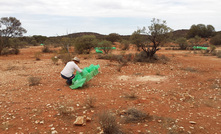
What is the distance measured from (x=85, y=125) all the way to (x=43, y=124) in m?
0.82

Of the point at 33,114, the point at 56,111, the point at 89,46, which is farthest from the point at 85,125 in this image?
the point at 89,46

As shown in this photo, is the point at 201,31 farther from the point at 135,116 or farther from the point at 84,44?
the point at 135,116

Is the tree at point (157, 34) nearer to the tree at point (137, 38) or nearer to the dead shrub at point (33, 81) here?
the tree at point (137, 38)

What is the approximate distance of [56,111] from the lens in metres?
3.75

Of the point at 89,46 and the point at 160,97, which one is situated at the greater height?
the point at 89,46

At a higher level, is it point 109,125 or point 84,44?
point 84,44

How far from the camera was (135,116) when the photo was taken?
3488mm

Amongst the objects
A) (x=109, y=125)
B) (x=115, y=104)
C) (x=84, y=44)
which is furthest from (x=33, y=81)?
(x=84, y=44)

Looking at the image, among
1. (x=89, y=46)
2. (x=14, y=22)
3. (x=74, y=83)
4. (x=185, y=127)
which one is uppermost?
(x=14, y=22)

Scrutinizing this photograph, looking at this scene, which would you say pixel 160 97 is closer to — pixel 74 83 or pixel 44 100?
pixel 74 83

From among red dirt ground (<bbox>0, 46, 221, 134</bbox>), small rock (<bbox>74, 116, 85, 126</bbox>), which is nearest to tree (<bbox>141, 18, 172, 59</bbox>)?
red dirt ground (<bbox>0, 46, 221, 134</bbox>)

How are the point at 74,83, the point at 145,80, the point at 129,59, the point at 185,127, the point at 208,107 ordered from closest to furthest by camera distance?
the point at 185,127, the point at 208,107, the point at 74,83, the point at 145,80, the point at 129,59

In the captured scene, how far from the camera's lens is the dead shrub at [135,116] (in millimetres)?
3383

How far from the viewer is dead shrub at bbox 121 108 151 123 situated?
3.38 meters
